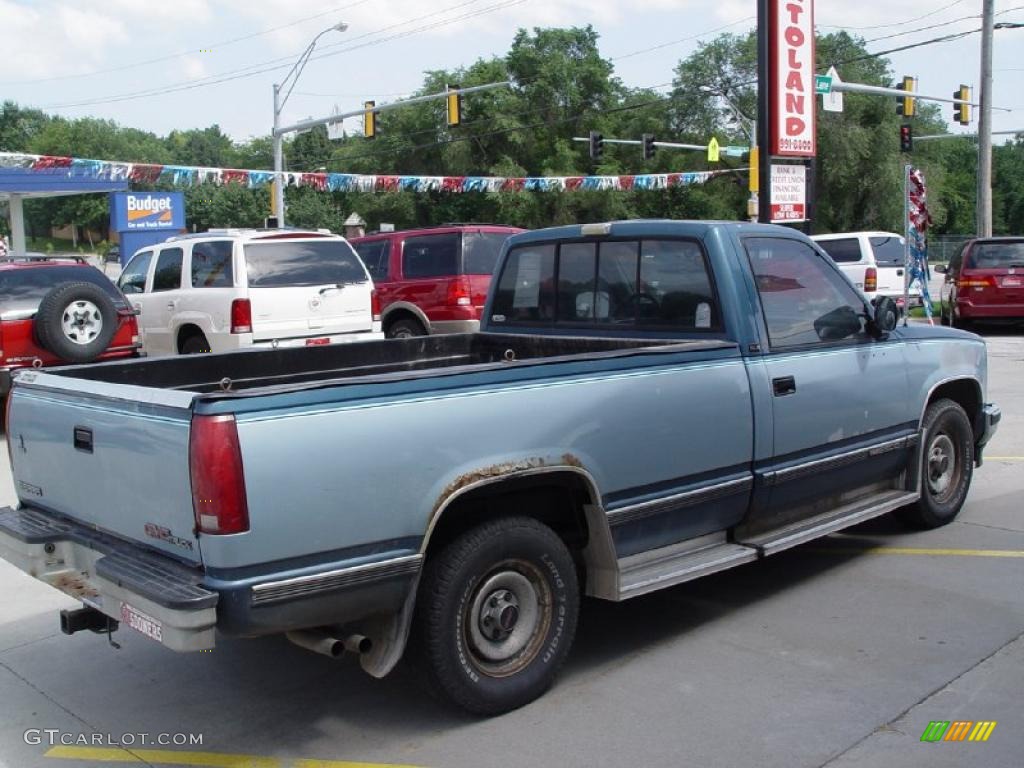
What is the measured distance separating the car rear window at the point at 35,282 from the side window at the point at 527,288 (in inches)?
A: 260

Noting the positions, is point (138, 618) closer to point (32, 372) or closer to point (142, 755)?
point (142, 755)

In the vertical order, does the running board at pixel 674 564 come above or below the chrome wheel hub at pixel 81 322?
below

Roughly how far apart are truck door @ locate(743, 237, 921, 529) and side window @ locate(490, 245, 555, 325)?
124 centimetres

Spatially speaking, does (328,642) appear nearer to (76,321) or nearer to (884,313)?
(884,313)

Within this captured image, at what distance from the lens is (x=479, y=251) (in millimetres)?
15000

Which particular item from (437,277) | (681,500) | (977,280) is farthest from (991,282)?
(681,500)

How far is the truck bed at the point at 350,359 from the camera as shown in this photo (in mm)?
5020

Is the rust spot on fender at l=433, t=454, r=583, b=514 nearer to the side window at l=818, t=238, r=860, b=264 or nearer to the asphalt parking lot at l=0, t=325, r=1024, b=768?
the asphalt parking lot at l=0, t=325, r=1024, b=768

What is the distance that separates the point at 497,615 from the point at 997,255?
17.9 meters

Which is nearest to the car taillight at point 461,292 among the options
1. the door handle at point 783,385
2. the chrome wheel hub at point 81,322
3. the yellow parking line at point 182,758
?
the chrome wheel hub at point 81,322

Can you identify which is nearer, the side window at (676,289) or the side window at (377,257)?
the side window at (676,289)

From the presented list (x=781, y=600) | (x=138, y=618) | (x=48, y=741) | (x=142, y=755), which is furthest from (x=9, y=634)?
(x=781, y=600)

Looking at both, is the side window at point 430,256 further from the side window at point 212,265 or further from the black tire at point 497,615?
the black tire at point 497,615

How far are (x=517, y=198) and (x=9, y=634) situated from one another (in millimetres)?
54009
